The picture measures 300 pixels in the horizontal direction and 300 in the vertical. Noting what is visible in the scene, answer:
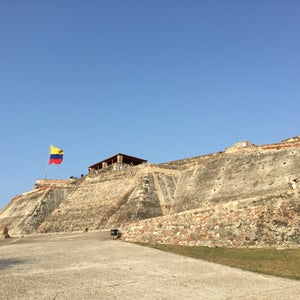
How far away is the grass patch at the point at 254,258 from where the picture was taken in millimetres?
10367

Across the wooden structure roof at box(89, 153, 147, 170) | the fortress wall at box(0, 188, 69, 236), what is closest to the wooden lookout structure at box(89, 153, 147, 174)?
the wooden structure roof at box(89, 153, 147, 170)

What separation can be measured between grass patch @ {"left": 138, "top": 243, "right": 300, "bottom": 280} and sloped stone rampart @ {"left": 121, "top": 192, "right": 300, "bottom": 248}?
77cm

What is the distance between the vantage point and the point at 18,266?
10883 millimetres

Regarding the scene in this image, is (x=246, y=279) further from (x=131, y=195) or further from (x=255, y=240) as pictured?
(x=131, y=195)

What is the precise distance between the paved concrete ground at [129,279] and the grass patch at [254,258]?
64 centimetres

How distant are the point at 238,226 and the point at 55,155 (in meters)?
31.1

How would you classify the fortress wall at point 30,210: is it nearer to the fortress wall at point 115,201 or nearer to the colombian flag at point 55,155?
the fortress wall at point 115,201

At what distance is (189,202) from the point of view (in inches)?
1026

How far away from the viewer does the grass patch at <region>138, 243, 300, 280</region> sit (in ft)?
34.0

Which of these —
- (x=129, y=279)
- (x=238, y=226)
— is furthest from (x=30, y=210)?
(x=129, y=279)

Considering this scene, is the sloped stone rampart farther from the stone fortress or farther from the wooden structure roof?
the wooden structure roof

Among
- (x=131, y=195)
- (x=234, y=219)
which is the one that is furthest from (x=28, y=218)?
(x=234, y=219)

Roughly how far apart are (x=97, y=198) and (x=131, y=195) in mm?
4755

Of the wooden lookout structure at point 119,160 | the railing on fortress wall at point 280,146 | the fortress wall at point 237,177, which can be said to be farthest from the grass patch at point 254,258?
the wooden lookout structure at point 119,160
